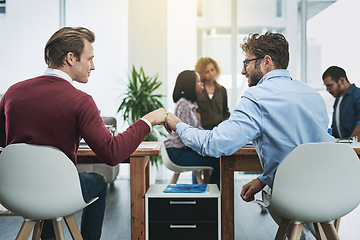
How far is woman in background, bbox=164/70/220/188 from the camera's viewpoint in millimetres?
3732

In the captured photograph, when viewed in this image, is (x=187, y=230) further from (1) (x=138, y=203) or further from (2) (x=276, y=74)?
(2) (x=276, y=74)

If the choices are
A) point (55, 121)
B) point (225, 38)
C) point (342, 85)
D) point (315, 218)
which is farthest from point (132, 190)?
point (225, 38)

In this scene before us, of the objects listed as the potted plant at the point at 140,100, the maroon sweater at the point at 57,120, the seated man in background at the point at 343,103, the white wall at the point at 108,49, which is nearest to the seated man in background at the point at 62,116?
the maroon sweater at the point at 57,120

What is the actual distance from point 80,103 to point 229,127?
2.35 feet

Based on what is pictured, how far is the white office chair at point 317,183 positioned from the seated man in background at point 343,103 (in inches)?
112

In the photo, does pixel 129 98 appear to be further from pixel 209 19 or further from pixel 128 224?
pixel 128 224

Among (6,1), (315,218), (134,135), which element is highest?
(6,1)

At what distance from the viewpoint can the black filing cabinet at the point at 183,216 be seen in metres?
2.27

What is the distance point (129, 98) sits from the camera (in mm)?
5773

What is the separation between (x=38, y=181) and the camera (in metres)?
1.76

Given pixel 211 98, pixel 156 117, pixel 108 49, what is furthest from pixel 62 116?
pixel 108 49

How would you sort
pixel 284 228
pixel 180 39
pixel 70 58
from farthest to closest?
pixel 180 39, pixel 70 58, pixel 284 228

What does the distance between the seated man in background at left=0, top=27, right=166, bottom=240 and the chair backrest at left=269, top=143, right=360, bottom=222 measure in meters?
0.74

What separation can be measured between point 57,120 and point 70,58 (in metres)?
0.38
